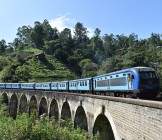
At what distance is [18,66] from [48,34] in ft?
167

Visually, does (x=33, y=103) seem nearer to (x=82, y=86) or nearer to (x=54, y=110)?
(x=54, y=110)

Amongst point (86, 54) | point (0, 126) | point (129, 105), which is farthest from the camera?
→ point (86, 54)

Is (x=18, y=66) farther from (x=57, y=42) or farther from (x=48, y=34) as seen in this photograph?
(x=48, y=34)

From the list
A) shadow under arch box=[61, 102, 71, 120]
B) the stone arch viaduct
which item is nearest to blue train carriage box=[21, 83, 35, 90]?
the stone arch viaduct

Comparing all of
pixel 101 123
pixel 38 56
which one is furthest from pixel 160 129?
pixel 38 56

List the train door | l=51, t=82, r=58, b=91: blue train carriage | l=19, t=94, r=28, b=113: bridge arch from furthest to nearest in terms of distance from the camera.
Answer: l=19, t=94, r=28, b=113: bridge arch → l=51, t=82, r=58, b=91: blue train carriage → the train door

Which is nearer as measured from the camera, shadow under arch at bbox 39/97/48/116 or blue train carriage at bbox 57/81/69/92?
blue train carriage at bbox 57/81/69/92

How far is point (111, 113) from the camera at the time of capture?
19266 mm

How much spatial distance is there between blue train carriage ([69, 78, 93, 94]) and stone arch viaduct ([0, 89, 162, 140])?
90.5 inches

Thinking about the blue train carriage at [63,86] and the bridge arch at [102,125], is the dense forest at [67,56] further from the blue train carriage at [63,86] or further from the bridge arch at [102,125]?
the bridge arch at [102,125]

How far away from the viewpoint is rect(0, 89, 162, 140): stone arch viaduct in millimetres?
13219

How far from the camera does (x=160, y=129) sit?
40.2ft

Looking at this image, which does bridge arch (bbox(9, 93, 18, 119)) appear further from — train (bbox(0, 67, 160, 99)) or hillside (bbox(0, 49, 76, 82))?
Answer: train (bbox(0, 67, 160, 99))

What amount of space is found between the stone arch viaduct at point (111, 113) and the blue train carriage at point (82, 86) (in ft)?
7.54
